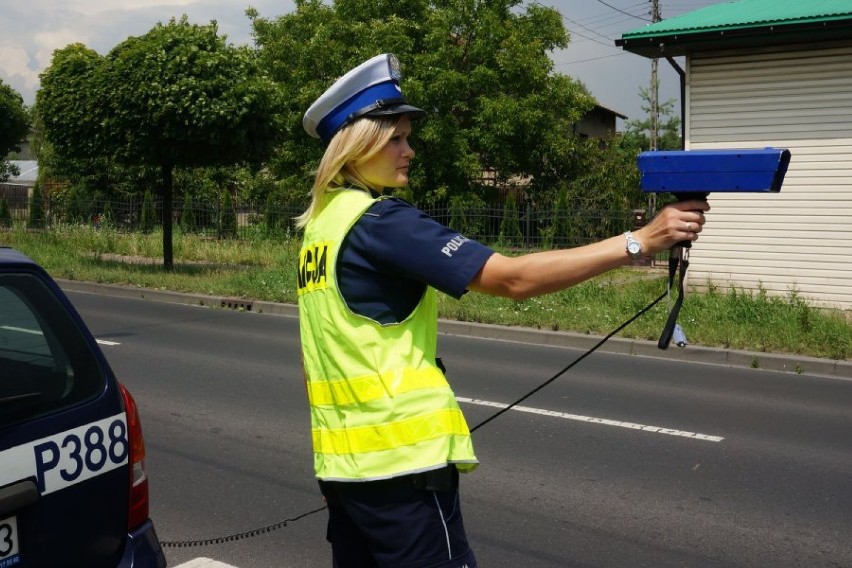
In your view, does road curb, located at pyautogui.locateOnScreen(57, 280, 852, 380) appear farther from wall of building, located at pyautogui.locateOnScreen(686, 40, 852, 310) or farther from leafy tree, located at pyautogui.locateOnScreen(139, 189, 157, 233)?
leafy tree, located at pyautogui.locateOnScreen(139, 189, 157, 233)

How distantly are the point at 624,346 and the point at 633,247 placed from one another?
30.0 ft

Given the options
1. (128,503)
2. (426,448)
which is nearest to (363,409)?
(426,448)

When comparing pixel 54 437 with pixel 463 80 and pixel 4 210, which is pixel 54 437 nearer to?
pixel 463 80

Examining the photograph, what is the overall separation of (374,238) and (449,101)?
25075 millimetres

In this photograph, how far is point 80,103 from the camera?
17.0 metres

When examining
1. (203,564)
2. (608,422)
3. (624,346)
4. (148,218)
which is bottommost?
(203,564)

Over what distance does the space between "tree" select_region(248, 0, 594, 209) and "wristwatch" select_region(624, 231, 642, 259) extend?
24.1 meters

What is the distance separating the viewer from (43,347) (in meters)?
3.02

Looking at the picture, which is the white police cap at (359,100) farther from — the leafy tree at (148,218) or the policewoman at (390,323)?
the leafy tree at (148,218)

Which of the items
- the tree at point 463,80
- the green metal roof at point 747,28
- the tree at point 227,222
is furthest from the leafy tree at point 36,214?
the green metal roof at point 747,28

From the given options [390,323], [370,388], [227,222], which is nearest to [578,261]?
[390,323]

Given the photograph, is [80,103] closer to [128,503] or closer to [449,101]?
[449,101]

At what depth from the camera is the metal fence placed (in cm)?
1927

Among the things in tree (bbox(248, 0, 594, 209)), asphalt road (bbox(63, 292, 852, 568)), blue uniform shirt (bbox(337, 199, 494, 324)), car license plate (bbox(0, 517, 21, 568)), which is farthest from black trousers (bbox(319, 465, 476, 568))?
tree (bbox(248, 0, 594, 209))
